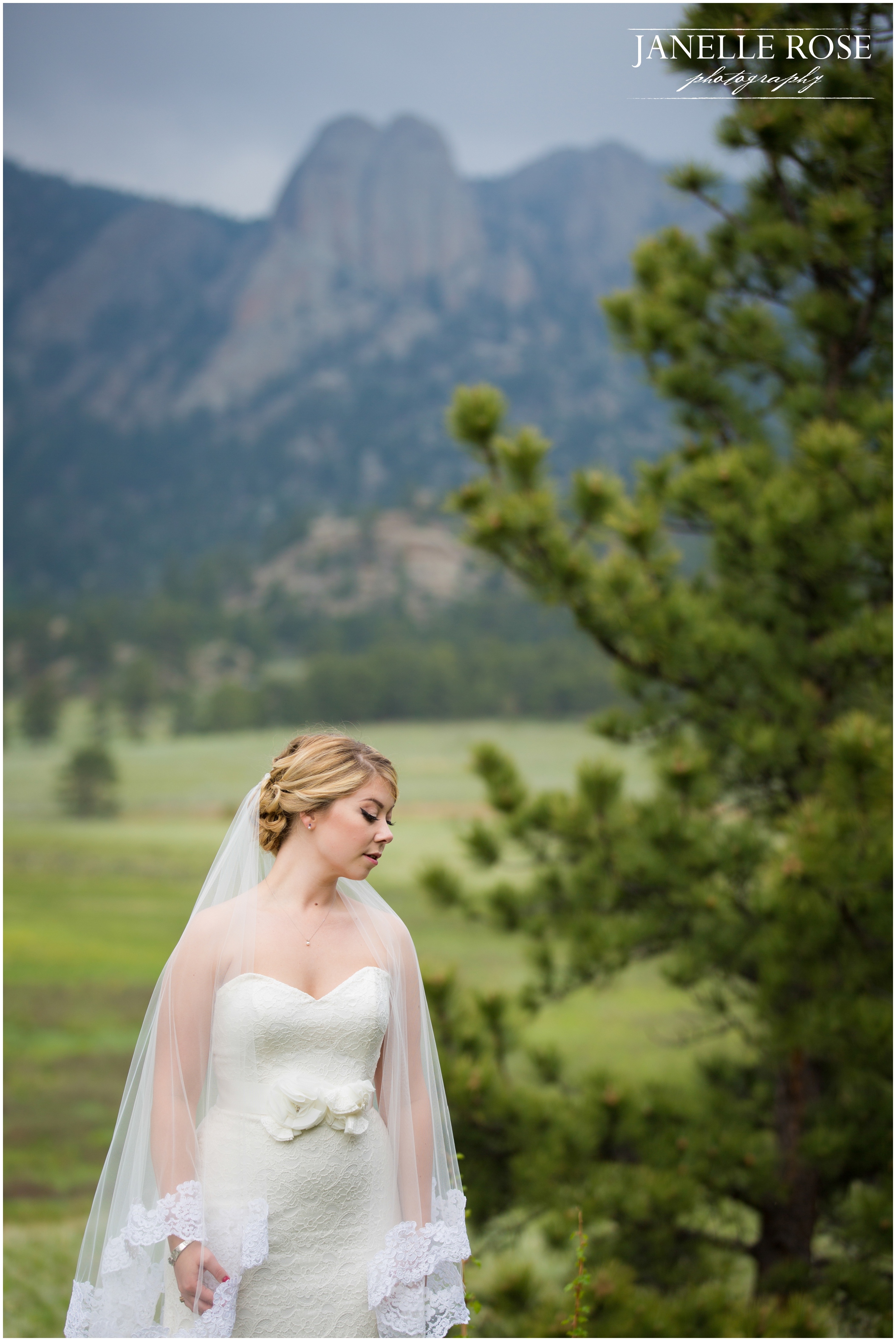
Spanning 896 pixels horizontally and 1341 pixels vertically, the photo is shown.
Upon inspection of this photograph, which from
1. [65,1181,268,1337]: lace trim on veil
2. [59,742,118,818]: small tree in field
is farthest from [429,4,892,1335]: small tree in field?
[59,742,118,818]: small tree in field

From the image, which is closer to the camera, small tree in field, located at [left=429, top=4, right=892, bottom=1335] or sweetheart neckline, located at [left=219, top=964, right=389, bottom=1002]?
sweetheart neckline, located at [left=219, top=964, right=389, bottom=1002]

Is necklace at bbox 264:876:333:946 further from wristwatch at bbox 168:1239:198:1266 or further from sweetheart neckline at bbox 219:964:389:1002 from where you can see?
wristwatch at bbox 168:1239:198:1266

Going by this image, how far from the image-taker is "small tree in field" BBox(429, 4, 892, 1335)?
237 cm

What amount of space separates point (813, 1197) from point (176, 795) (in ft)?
38.4

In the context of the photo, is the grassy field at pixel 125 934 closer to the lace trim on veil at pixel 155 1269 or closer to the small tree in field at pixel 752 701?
the small tree in field at pixel 752 701

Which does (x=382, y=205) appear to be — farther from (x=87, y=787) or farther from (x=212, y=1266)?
(x=212, y=1266)

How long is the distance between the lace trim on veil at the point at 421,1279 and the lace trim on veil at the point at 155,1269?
6.0 inches

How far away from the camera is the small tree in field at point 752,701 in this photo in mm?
2373

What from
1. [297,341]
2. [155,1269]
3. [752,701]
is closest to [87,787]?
[752,701]

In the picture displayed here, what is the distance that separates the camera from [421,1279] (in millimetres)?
1201

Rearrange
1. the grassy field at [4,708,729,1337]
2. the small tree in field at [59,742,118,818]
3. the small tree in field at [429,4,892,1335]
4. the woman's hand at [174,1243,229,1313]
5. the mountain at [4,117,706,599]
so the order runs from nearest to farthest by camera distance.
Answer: the woman's hand at [174,1243,229,1313]
the small tree in field at [429,4,892,1335]
the grassy field at [4,708,729,1337]
the small tree in field at [59,742,118,818]
the mountain at [4,117,706,599]

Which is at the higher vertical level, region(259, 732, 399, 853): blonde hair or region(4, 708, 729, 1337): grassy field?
region(259, 732, 399, 853): blonde hair

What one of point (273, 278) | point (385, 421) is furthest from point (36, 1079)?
point (273, 278)

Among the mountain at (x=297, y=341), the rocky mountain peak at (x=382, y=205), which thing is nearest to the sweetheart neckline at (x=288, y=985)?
the mountain at (x=297, y=341)
